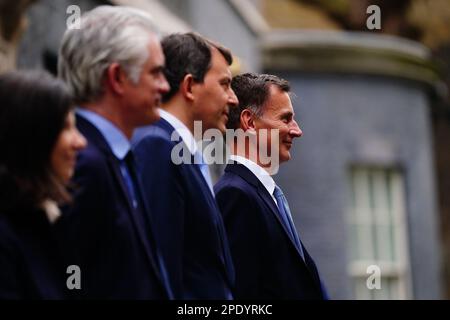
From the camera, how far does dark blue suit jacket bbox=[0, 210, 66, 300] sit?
9.84 ft

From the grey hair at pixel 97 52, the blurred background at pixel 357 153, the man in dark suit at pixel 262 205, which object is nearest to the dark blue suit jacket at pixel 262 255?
the man in dark suit at pixel 262 205

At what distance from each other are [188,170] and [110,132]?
0.33m

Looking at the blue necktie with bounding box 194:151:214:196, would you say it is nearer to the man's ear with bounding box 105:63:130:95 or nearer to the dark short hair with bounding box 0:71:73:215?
the man's ear with bounding box 105:63:130:95

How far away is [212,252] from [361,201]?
10.5 meters

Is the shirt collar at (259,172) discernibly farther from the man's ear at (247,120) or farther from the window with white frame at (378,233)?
the window with white frame at (378,233)

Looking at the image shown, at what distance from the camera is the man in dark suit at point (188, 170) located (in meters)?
3.61

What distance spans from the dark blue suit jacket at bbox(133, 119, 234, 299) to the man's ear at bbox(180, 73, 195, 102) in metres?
0.19

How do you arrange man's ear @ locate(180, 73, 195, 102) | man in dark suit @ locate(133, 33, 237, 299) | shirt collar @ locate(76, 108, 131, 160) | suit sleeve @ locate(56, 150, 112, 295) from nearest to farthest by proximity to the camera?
suit sleeve @ locate(56, 150, 112, 295) < shirt collar @ locate(76, 108, 131, 160) < man in dark suit @ locate(133, 33, 237, 299) < man's ear @ locate(180, 73, 195, 102)

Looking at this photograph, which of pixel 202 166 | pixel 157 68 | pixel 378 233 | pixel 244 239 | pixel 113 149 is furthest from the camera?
pixel 378 233

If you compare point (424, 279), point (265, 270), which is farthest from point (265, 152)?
point (424, 279)

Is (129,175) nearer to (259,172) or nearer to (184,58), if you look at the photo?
(184,58)

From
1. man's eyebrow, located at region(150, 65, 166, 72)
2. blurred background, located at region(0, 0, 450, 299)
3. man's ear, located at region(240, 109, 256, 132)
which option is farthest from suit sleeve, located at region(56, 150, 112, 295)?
blurred background, located at region(0, 0, 450, 299)

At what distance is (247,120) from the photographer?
14.0 ft

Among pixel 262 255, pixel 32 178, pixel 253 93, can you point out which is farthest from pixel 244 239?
pixel 32 178
